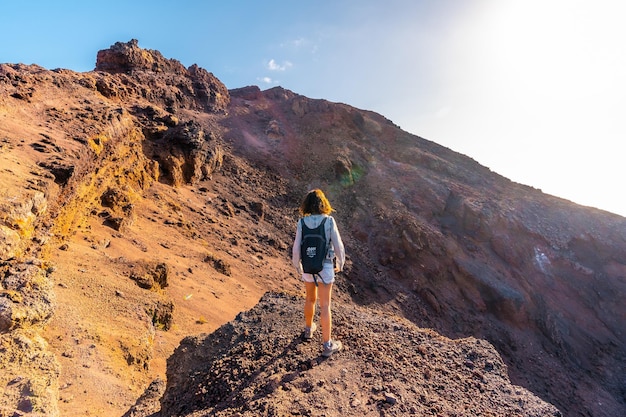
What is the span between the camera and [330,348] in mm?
3518

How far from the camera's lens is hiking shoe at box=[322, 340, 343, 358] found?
3.50 meters

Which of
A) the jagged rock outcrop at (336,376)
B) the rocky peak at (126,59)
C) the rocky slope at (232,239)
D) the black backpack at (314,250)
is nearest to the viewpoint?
the jagged rock outcrop at (336,376)

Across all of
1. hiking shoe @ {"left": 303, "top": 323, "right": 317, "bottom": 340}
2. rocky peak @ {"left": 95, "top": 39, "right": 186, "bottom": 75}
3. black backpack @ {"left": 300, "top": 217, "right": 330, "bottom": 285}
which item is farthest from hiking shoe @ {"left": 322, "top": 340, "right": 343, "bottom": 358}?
rocky peak @ {"left": 95, "top": 39, "right": 186, "bottom": 75}

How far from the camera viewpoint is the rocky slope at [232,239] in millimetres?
4582

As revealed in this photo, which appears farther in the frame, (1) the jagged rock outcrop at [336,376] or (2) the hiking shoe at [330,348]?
(2) the hiking shoe at [330,348]

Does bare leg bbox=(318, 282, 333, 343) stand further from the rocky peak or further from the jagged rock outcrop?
the rocky peak

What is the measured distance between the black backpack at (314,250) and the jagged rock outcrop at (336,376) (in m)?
0.72

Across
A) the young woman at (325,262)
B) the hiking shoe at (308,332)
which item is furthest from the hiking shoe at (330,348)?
the hiking shoe at (308,332)

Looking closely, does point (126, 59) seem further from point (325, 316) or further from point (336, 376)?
point (336, 376)

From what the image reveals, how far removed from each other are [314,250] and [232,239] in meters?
10.3

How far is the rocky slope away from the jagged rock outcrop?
0.20 feet

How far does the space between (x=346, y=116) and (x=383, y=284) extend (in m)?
14.2

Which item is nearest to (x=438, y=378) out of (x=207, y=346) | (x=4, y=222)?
(x=207, y=346)

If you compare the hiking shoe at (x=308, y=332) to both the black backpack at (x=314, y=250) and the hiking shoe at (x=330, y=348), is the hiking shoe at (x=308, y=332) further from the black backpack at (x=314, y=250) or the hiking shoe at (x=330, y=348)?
the black backpack at (x=314, y=250)
